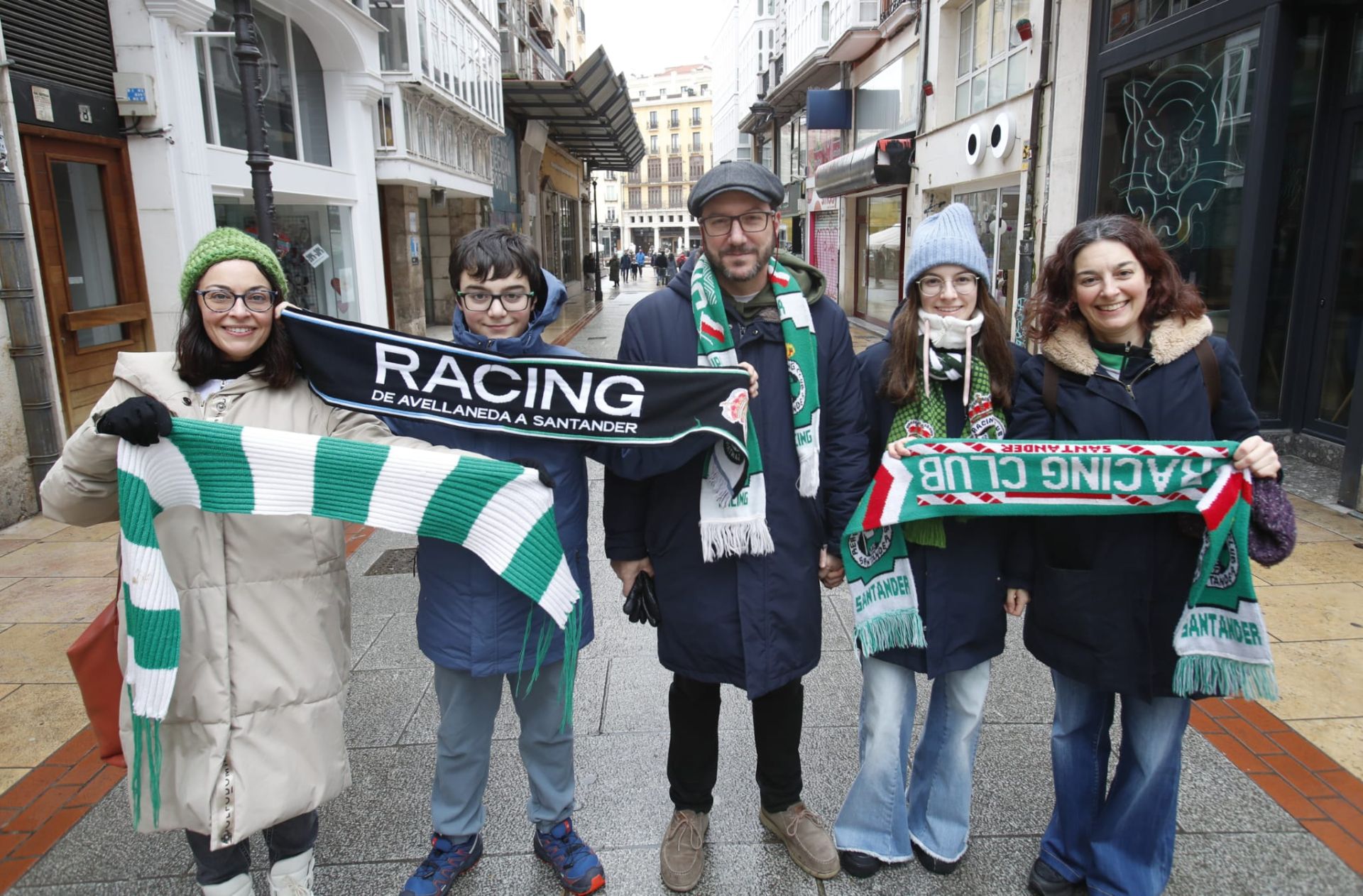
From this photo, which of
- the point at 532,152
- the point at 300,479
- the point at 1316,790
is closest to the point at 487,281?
the point at 300,479

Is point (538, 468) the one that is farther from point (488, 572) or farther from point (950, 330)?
point (950, 330)

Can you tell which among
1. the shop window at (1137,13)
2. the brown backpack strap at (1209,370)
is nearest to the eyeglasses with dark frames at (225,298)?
the brown backpack strap at (1209,370)

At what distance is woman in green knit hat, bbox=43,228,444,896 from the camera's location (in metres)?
2.13

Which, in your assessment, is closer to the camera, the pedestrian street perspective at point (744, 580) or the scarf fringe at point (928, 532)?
the pedestrian street perspective at point (744, 580)

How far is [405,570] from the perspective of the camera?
545 cm

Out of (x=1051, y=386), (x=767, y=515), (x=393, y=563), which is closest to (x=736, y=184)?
(x=767, y=515)

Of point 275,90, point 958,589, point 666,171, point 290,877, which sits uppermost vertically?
point 666,171

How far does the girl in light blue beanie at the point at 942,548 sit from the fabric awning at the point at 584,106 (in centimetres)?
1858

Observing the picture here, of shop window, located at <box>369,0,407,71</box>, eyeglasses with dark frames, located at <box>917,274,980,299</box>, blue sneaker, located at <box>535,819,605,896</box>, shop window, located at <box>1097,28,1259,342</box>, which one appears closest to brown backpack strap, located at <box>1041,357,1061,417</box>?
eyeglasses with dark frames, located at <box>917,274,980,299</box>

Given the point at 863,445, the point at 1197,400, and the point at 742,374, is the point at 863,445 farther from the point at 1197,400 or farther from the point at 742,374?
the point at 1197,400

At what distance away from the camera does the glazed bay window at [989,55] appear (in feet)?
41.2

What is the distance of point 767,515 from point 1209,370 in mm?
1248

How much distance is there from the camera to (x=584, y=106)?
23422mm

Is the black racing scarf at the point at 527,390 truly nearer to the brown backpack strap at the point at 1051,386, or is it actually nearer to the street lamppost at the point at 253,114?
the brown backpack strap at the point at 1051,386
